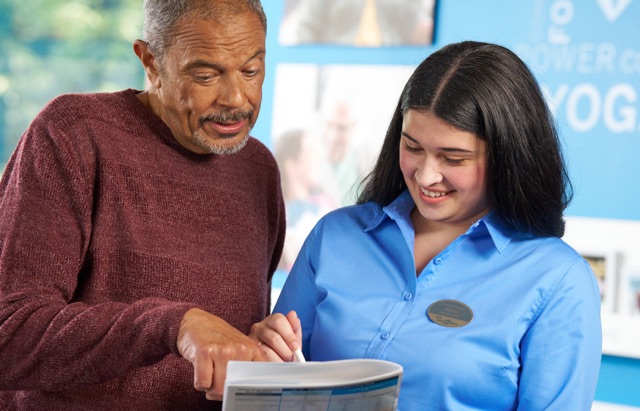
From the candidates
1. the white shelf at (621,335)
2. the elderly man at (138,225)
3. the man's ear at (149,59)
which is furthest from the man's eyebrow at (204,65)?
the white shelf at (621,335)

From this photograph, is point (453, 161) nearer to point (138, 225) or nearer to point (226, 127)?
point (226, 127)

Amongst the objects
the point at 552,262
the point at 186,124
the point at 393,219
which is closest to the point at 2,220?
the point at 186,124

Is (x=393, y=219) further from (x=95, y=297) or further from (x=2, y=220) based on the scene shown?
(x=2, y=220)

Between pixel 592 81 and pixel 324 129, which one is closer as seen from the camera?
pixel 592 81

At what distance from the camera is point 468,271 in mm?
1701

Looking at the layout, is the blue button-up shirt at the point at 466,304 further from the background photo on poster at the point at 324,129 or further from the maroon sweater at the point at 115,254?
the background photo on poster at the point at 324,129

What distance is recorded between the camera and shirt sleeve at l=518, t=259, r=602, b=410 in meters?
1.52

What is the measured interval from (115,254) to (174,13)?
19.8 inches

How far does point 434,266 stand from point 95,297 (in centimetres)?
68

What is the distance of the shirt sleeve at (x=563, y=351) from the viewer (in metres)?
1.52

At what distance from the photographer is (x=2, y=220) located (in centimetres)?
164

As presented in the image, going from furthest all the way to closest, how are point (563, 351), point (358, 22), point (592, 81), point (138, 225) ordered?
point (358, 22) → point (592, 81) → point (138, 225) → point (563, 351)

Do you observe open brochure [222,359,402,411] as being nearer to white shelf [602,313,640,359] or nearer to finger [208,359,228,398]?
finger [208,359,228,398]

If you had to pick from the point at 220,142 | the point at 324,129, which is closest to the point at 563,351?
the point at 220,142
